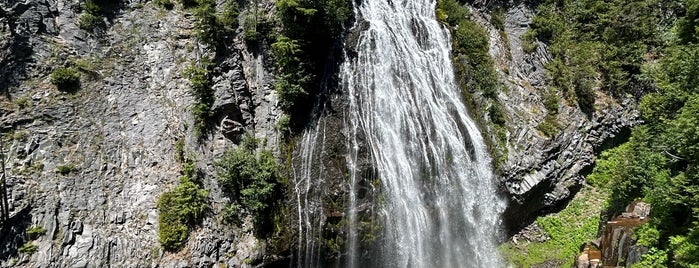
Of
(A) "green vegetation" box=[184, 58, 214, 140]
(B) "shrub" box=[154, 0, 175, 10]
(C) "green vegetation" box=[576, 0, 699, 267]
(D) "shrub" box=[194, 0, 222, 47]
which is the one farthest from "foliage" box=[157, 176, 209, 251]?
(C) "green vegetation" box=[576, 0, 699, 267]

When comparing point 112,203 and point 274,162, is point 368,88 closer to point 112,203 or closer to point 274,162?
point 274,162

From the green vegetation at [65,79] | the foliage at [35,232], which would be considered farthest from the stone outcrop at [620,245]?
the green vegetation at [65,79]

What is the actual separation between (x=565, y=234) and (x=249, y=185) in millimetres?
12694

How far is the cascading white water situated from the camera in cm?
1529

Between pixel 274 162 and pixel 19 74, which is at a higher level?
pixel 19 74

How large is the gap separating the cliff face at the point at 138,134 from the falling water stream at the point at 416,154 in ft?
2.73

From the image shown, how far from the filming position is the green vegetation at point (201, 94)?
50.8ft

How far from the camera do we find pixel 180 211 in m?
13.7

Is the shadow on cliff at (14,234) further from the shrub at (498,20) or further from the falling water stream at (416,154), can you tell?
the shrub at (498,20)

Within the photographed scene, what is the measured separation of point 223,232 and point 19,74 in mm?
9025

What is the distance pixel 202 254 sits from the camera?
44.1 feet

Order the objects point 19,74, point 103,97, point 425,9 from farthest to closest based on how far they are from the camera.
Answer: point 425,9, point 103,97, point 19,74

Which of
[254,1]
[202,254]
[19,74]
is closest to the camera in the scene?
[202,254]

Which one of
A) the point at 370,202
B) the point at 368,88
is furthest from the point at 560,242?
the point at 368,88
